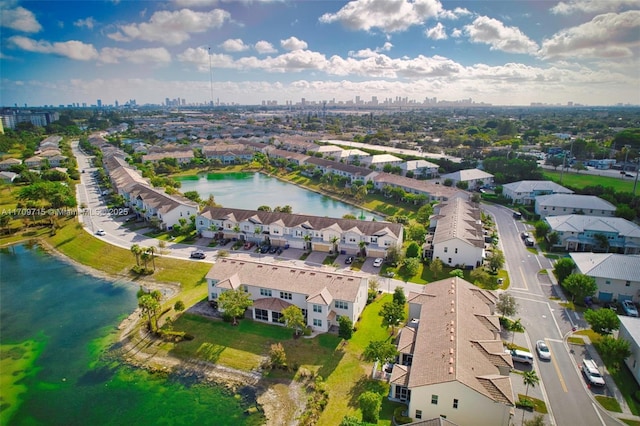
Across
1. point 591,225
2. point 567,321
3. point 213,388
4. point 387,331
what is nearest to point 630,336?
point 567,321

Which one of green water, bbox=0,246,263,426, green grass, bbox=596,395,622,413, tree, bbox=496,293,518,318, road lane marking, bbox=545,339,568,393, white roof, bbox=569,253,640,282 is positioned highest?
white roof, bbox=569,253,640,282

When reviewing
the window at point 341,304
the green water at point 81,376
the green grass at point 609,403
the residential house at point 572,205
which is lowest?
the green water at point 81,376

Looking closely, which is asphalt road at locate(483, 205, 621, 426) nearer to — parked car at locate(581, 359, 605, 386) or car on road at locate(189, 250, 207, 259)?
parked car at locate(581, 359, 605, 386)

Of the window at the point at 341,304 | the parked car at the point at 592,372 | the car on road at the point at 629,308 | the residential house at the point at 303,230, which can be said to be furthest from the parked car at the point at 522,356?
the residential house at the point at 303,230

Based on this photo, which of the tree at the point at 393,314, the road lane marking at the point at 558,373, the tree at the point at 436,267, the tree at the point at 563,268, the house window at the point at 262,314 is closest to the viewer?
the road lane marking at the point at 558,373

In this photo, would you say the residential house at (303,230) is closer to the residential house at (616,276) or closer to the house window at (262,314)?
the house window at (262,314)

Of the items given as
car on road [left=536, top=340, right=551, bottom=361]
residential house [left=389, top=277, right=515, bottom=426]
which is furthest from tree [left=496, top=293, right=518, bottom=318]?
car on road [left=536, top=340, right=551, bottom=361]

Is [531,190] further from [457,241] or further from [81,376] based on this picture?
[81,376]
